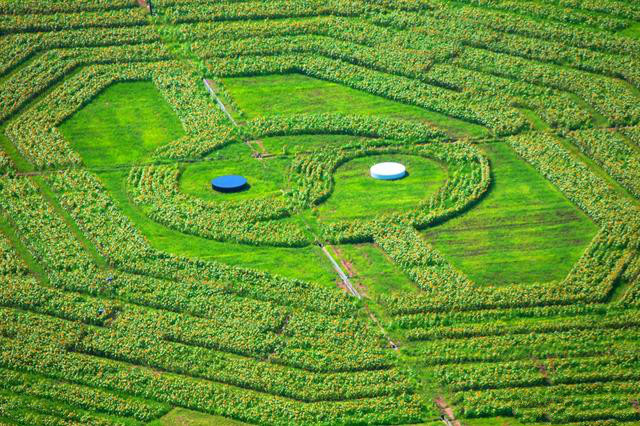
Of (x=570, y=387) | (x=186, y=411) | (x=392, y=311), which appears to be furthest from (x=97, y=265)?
(x=570, y=387)

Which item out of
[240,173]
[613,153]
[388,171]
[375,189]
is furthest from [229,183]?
[613,153]

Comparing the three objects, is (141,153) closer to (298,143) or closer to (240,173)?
(240,173)

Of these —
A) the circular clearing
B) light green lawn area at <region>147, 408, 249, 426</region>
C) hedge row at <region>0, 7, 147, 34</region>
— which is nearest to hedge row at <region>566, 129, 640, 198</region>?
the circular clearing

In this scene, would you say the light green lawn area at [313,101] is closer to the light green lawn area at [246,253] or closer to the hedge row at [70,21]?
the hedge row at [70,21]

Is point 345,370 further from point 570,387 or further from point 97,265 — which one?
point 97,265

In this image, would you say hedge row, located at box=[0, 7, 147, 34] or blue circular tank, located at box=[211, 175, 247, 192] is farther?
hedge row, located at box=[0, 7, 147, 34]

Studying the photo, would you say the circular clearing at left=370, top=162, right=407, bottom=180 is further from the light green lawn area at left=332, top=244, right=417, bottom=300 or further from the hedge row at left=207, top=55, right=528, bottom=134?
the hedge row at left=207, top=55, right=528, bottom=134
